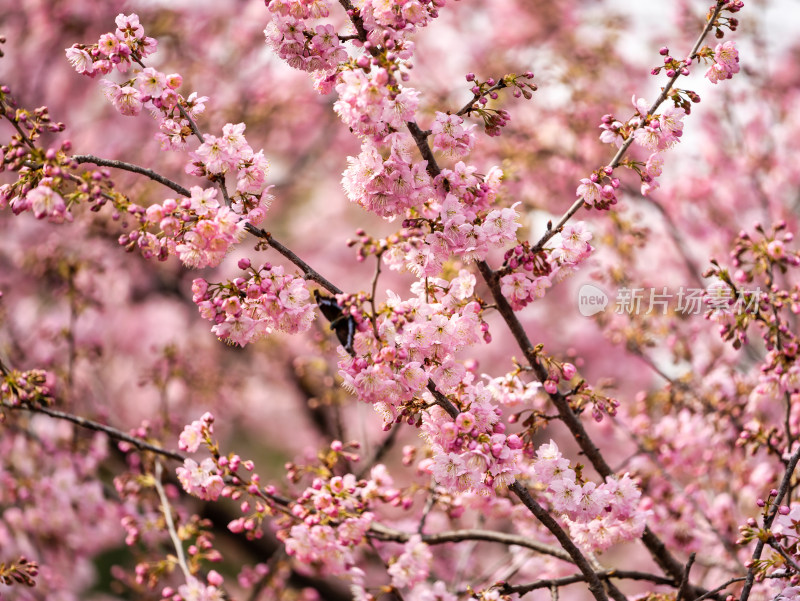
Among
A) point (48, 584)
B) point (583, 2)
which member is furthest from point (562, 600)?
point (583, 2)

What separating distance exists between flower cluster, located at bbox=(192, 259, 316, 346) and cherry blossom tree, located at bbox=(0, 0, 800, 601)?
12 mm

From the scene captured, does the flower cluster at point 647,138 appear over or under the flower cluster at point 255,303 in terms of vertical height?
over

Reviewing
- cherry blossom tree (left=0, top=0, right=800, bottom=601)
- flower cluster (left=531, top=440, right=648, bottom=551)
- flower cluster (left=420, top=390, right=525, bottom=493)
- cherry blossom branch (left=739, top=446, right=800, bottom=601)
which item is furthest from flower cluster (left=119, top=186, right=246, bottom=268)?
cherry blossom branch (left=739, top=446, right=800, bottom=601)

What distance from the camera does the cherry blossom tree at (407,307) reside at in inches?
99.5

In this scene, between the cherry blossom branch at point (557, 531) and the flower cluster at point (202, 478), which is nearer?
the cherry blossom branch at point (557, 531)

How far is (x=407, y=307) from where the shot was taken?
2.45 metres

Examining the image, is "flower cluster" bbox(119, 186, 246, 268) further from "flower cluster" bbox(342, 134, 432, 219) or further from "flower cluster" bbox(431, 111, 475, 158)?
"flower cluster" bbox(431, 111, 475, 158)

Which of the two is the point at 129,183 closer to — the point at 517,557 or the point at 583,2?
the point at 517,557

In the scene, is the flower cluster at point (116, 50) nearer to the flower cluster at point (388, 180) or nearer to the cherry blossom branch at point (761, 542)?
the flower cluster at point (388, 180)

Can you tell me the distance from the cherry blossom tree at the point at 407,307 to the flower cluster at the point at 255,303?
0.04 ft

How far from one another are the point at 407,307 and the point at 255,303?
553 millimetres

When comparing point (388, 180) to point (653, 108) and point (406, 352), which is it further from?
point (653, 108)

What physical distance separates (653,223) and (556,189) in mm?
1326

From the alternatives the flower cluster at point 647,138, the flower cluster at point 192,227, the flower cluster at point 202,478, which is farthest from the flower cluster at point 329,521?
the flower cluster at point 647,138
